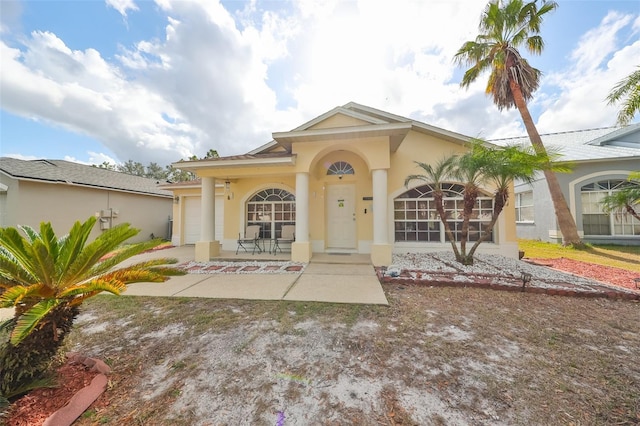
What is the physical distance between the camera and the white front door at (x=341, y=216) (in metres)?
8.81

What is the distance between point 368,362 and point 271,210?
7650 millimetres

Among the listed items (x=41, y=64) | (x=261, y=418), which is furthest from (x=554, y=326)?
(x=41, y=64)

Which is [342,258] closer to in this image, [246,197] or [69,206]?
[246,197]

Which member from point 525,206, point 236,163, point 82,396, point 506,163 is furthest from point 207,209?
point 525,206

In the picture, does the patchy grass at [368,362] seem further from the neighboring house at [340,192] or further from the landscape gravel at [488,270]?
the neighboring house at [340,192]

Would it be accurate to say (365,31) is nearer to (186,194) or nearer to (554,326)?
(554,326)

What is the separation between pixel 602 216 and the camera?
1102 cm

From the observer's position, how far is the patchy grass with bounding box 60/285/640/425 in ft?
6.53

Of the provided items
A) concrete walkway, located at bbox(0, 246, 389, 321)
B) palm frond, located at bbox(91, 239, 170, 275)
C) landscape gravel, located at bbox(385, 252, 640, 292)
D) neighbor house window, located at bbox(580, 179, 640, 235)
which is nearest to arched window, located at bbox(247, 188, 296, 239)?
concrete walkway, located at bbox(0, 246, 389, 321)

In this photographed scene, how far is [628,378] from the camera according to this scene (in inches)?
94.0

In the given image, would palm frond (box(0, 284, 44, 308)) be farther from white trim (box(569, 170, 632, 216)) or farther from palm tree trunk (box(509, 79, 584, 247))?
white trim (box(569, 170, 632, 216))

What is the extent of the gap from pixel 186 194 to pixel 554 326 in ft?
44.5

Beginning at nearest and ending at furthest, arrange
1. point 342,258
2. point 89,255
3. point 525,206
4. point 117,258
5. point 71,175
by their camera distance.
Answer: point 89,255
point 117,258
point 342,258
point 71,175
point 525,206

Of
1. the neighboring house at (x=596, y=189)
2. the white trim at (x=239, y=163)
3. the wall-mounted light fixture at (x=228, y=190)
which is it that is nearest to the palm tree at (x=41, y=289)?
the white trim at (x=239, y=163)
